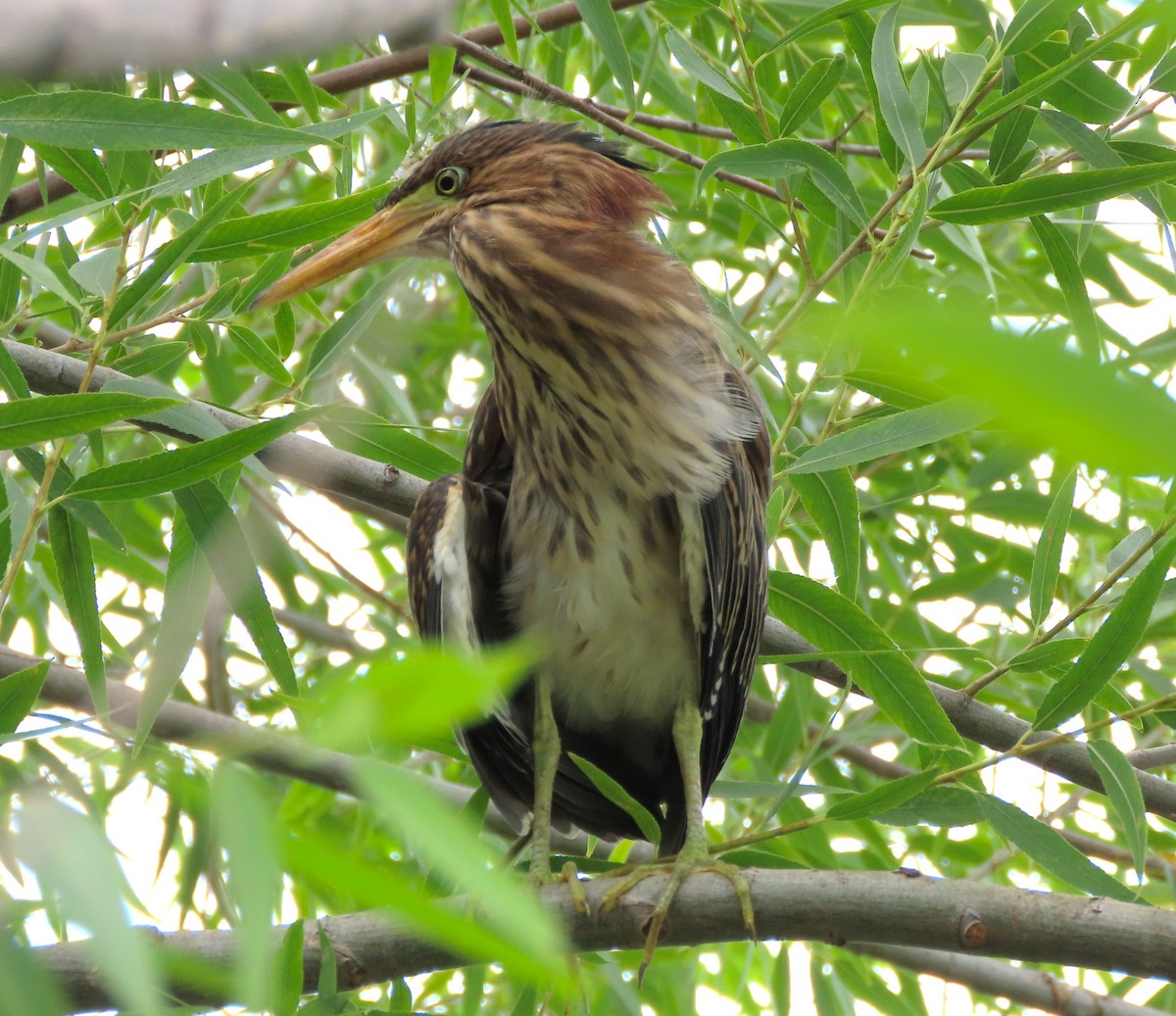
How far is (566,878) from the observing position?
2.01 metres

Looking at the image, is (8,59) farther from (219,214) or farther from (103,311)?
(103,311)

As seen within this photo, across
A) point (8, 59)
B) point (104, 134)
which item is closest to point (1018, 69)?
point (104, 134)

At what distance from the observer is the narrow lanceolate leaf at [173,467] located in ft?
4.96

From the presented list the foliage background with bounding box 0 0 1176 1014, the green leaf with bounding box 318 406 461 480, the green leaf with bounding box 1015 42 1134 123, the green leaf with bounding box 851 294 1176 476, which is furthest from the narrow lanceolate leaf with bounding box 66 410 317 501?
the green leaf with bounding box 1015 42 1134 123

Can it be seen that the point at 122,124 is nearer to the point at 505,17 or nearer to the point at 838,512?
the point at 505,17

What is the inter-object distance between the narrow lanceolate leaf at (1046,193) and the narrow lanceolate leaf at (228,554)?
1039 millimetres

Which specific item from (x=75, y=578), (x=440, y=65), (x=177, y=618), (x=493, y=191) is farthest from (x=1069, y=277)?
(x=75, y=578)

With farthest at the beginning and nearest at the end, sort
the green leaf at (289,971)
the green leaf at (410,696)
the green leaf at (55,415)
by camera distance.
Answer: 1. the green leaf at (289,971)
2. the green leaf at (55,415)
3. the green leaf at (410,696)

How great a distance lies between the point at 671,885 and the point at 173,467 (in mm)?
876

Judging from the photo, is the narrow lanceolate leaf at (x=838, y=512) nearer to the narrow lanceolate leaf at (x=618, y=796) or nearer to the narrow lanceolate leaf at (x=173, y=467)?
the narrow lanceolate leaf at (x=618, y=796)

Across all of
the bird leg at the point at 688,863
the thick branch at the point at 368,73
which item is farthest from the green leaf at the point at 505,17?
the bird leg at the point at 688,863

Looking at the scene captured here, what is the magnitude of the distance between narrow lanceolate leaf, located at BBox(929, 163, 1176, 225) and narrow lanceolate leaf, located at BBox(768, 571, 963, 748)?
0.60 metres

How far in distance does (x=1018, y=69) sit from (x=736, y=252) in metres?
1.50

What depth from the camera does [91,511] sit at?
182cm
